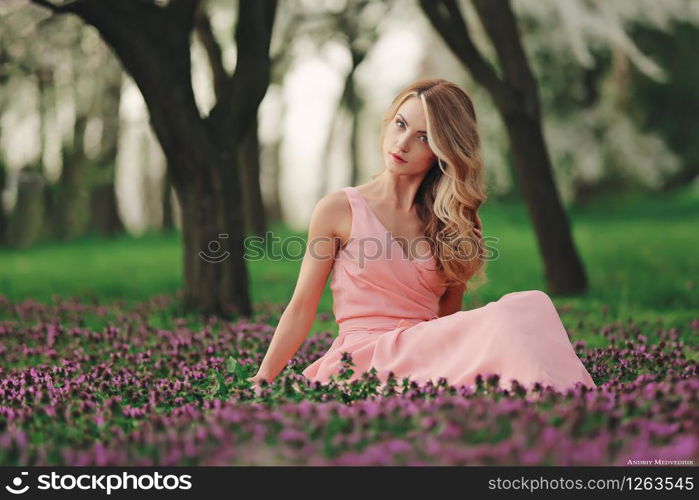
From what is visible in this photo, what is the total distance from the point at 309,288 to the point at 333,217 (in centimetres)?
48

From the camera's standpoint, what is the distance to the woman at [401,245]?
5.00 meters

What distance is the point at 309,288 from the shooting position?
5.19 metres

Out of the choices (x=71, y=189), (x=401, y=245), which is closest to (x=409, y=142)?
(x=401, y=245)

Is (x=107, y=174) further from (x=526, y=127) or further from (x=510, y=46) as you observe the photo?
(x=526, y=127)

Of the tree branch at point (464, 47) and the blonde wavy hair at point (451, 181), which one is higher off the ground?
the tree branch at point (464, 47)

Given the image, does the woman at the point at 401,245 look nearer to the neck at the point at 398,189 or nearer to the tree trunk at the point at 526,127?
the neck at the point at 398,189

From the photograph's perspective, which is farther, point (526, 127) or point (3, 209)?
point (3, 209)

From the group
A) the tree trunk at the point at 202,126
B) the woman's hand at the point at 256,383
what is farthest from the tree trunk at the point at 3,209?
the woman's hand at the point at 256,383

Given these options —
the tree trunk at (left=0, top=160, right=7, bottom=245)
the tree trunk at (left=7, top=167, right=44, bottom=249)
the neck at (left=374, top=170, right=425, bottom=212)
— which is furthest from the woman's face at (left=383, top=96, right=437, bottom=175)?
the tree trunk at (left=0, top=160, right=7, bottom=245)

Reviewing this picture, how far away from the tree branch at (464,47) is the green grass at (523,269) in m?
2.63

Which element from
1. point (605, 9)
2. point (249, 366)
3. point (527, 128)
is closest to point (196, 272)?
point (249, 366)
